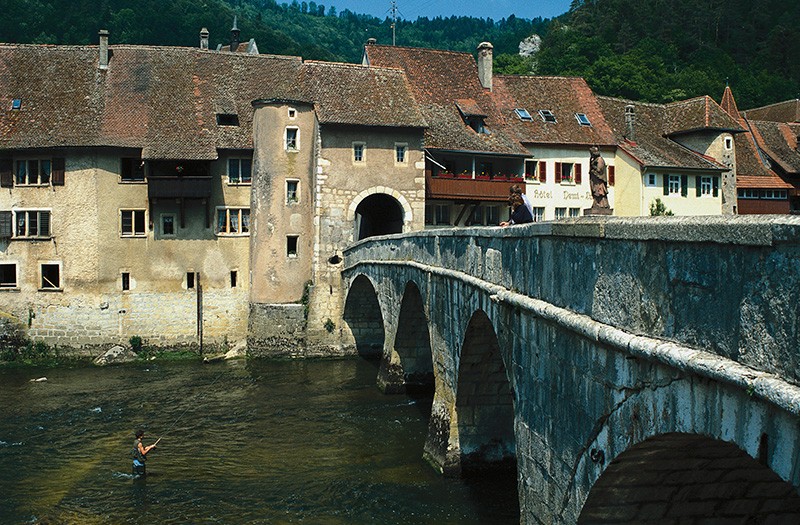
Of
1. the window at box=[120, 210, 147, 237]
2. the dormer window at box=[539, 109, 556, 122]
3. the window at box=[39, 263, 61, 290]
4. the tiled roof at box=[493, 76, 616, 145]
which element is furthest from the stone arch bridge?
the dormer window at box=[539, 109, 556, 122]

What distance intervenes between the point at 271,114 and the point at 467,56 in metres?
13.1

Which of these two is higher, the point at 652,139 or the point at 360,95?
the point at 360,95

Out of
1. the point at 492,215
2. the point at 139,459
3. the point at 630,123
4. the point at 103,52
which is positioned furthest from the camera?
the point at 630,123

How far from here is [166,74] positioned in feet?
128

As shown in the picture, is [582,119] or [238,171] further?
[582,119]

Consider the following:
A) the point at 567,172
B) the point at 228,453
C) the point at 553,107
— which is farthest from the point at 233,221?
the point at 553,107

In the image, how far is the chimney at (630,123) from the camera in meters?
45.0

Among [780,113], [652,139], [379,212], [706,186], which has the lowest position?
[379,212]

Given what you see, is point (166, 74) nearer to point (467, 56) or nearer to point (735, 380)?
point (467, 56)

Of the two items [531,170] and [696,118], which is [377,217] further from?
[696,118]

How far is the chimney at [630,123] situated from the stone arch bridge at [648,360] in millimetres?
31932

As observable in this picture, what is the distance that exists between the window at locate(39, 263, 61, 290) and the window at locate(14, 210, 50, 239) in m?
1.24

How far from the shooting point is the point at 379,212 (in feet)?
140

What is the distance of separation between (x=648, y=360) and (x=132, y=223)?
1263 inches
